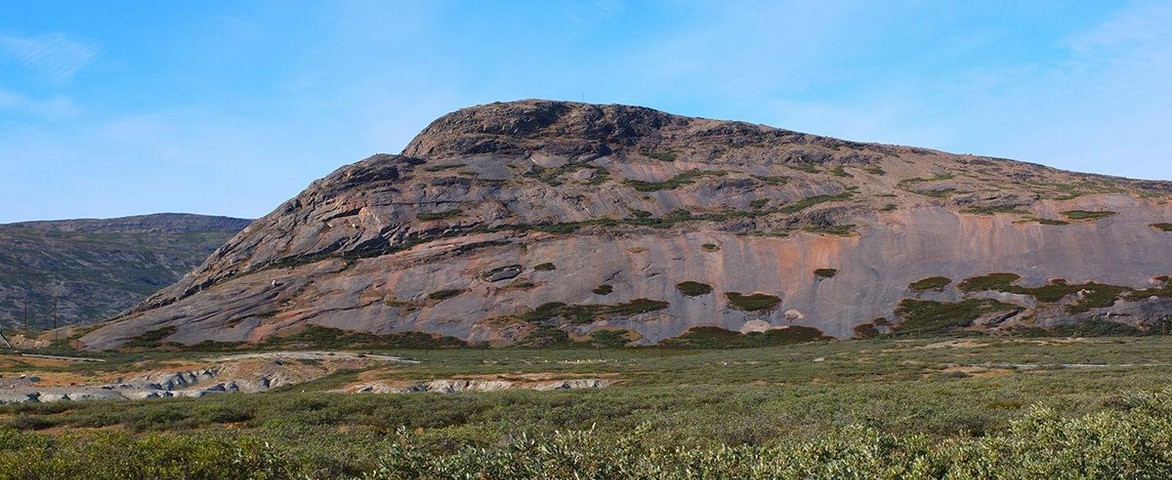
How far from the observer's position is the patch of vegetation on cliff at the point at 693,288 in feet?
362

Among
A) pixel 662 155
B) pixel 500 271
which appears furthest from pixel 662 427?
pixel 662 155

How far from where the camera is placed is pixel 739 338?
321 ft

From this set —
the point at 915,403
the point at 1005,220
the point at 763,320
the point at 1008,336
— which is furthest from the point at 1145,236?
the point at 915,403

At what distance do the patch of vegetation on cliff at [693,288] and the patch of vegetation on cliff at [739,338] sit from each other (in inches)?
392

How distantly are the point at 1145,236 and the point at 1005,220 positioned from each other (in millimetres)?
18585

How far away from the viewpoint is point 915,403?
89.1ft

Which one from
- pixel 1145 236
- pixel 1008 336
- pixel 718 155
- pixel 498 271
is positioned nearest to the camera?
pixel 1008 336

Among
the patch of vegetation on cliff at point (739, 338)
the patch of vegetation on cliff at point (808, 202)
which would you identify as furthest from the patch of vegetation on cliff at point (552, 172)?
the patch of vegetation on cliff at point (739, 338)

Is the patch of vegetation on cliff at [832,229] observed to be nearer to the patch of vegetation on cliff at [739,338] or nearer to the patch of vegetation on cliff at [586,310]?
the patch of vegetation on cliff at [739,338]

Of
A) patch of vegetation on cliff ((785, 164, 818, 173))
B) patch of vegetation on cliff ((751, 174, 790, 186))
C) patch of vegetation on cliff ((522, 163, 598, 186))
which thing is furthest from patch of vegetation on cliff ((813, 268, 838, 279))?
patch of vegetation on cliff ((785, 164, 818, 173))

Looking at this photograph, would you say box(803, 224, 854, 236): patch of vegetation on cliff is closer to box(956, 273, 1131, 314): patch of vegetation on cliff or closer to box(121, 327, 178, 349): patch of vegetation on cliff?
box(956, 273, 1131, 314): patch of vegetation on cliff

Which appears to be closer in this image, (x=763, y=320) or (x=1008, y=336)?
(x=1008, y=336)

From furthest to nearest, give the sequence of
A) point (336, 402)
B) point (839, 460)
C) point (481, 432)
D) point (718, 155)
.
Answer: point (718, 155)
point (336, 402)
point (481, 432)
point (839, 460)

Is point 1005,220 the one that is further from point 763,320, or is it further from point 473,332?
point 473,332
